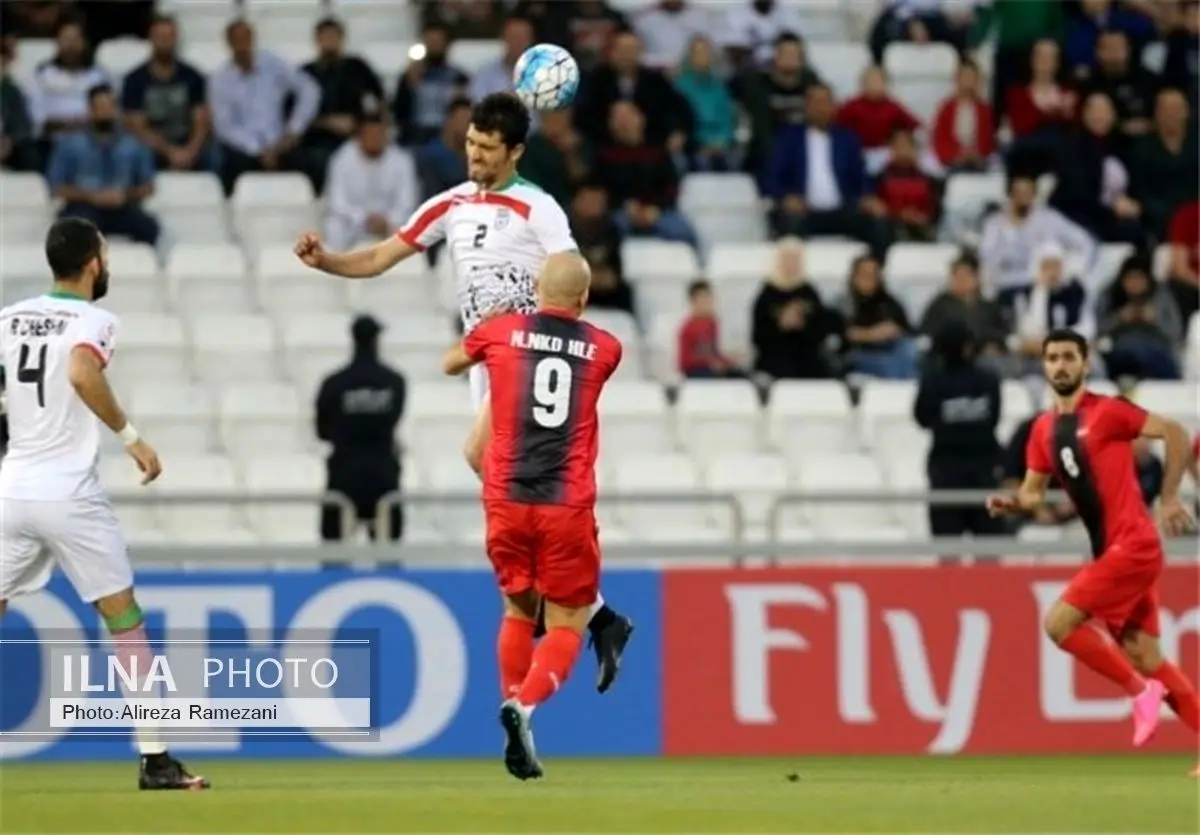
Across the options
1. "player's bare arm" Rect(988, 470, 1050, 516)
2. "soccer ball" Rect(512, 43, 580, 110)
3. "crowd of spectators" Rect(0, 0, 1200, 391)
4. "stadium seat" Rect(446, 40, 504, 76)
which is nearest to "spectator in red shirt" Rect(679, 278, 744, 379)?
"crowd of spectators" Rect(0, 0, 1200, 391)

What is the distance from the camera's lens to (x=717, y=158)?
23.3 metres

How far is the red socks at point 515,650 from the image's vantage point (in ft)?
43.4

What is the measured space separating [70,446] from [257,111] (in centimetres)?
955

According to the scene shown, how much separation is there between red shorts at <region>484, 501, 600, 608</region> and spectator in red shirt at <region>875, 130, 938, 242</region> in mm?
10307

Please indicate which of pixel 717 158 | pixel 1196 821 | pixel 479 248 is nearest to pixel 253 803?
pixel 479 248

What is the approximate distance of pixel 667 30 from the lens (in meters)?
24.1

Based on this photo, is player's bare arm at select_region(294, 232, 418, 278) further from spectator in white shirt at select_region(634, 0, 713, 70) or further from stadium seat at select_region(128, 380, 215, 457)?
spectator in white shirt at select_region(634, 0, 713, 70)

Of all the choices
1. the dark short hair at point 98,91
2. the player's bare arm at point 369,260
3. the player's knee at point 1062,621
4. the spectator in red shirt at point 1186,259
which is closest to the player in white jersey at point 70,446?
the player's bare arm at point 369,260

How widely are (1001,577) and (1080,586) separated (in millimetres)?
2799

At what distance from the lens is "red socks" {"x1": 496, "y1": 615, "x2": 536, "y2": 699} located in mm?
13242

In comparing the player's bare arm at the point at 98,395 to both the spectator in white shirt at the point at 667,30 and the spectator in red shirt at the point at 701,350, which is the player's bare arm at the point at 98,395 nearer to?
the spectator in red shirt at the point at 701,350

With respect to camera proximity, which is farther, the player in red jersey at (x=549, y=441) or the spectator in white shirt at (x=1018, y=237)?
the spectator in white shirt at (x=1018, y=237)

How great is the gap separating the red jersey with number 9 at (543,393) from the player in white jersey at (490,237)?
1.86 feet

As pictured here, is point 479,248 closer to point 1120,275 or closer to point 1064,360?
point 1064,360
